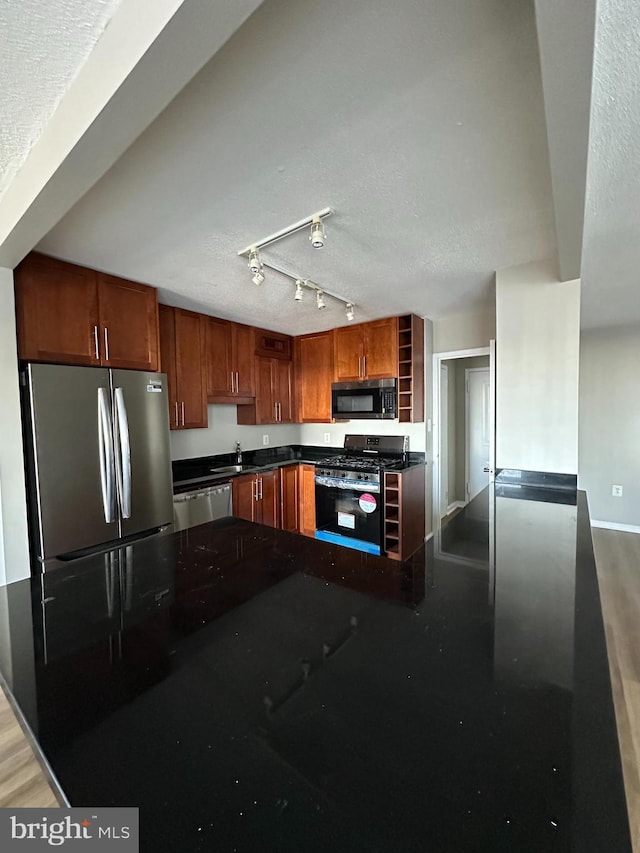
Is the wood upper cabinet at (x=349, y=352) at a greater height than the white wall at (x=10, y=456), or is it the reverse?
the wood upper cabinet at (x=349, y=352)

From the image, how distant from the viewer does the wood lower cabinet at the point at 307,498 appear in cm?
409

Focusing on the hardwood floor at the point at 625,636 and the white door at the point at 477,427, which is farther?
the white door at the point at 477,427

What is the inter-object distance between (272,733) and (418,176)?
180 cm

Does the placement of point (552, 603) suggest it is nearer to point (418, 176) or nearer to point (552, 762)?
point (552, 762)

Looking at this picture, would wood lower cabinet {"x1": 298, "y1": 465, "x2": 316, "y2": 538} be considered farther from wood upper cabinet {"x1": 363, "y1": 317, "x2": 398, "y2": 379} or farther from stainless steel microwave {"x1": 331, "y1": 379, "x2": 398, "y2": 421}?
wood upper cabinet {"x1": 363, "y1": 317, "x2": 398, "y2": 379}

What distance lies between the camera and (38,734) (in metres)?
0.57

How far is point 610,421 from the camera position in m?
4.27

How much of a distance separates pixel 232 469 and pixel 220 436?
433 millimetres

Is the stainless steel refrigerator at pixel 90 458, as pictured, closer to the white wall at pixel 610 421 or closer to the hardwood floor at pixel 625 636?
the hardwood floor at pixel 625 636

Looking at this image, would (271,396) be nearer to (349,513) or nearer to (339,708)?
(349,513)

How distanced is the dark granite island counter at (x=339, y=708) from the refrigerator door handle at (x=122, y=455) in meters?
1.29

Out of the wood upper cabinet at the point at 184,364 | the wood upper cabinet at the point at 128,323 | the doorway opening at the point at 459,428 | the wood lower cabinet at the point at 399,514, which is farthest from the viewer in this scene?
the doorway opening at the point at 459,428

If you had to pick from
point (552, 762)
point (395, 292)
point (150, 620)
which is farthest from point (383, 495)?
point (552, 762)

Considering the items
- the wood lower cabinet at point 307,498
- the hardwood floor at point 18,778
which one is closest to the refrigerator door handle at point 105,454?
the hardwood floor at point 18,778
